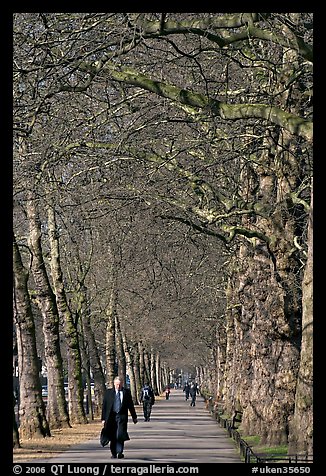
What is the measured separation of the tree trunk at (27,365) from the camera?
2889cm

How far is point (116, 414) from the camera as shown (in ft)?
75.9

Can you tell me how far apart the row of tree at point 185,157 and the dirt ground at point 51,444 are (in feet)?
2.73

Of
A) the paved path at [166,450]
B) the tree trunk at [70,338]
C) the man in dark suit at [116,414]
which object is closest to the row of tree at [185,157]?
the paved path at [166,450]

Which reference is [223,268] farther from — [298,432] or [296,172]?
[298,432]

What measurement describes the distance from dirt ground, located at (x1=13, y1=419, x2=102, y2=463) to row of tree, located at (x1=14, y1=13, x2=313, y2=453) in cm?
83

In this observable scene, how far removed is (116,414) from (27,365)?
23.1 ft

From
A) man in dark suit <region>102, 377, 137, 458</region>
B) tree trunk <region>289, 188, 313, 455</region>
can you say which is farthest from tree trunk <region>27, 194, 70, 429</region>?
tree trunk <region>289, 188, 313, 455</region>

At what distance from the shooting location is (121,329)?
236 ft

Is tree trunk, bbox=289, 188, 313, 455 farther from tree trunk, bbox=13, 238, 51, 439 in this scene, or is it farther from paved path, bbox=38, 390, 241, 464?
tree trunk, bbox=13, 238, 51, 439

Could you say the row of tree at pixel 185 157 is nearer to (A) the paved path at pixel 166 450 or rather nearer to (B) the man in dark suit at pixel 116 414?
(A) the paved path at pixel 166 450

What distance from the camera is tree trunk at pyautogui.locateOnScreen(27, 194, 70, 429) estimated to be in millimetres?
34312
